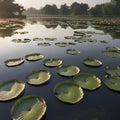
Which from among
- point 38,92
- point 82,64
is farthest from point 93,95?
point 82,64

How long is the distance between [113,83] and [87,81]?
3.45 ft

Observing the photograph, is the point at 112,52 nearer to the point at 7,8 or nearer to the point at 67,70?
the point at 67,70

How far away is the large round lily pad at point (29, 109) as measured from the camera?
5.09 metres

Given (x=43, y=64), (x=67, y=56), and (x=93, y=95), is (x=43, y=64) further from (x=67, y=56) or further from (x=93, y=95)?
(x=93, y=95)

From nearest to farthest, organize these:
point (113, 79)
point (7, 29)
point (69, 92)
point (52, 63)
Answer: point (69, 92) → point (113, 79) → point (52, 63) → point (7, 29)

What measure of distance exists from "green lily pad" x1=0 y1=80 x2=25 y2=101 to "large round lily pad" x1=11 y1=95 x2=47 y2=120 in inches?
24.6

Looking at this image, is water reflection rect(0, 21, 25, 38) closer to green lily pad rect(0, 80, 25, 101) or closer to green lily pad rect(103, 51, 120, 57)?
green lily pad rect(103, 51, 120, 57)

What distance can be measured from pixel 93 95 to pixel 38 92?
6.75 ft

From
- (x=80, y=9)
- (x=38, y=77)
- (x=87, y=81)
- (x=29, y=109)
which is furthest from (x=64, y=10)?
(x=29, y=109)

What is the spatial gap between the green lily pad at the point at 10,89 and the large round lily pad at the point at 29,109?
626 millimetres

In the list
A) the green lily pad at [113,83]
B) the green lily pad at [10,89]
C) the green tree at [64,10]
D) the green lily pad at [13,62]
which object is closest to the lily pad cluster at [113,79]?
the green lily pad at [113,83]

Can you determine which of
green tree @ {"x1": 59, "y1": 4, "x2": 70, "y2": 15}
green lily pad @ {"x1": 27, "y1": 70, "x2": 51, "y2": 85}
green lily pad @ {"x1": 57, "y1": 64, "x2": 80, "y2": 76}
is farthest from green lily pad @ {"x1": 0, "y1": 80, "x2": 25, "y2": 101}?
green tree @ {"x1": 59, "y1": 4, "x2": 70, "y2": 15}

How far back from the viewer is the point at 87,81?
7355 mm

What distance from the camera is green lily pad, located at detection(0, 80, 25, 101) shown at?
6164 millimetres
